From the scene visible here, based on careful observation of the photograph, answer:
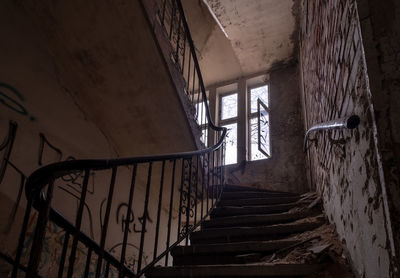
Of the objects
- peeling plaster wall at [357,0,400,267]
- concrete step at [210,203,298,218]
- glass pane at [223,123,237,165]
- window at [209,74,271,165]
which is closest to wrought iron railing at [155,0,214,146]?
glass pane at [223,123,237,165]

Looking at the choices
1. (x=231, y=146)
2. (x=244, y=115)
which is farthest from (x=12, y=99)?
(x=244, y=115)

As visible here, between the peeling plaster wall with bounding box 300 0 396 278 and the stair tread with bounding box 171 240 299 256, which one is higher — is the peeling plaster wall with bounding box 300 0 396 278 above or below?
above

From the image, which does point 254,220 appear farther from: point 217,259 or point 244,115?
point 244,115

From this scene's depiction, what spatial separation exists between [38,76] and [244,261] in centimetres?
254

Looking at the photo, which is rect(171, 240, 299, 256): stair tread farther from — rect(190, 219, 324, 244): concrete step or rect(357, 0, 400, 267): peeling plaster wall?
rect(357, 0, 400, 267): peeling plaster wall

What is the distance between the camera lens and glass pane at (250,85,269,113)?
709cm

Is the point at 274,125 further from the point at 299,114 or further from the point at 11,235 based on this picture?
the point at 11,235

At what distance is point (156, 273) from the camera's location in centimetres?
259

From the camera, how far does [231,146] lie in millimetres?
6824

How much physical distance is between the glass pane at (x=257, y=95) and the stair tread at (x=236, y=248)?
448 centimetres

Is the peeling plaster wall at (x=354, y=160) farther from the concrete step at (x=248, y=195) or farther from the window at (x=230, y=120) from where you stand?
the window at (x=230, y=120)

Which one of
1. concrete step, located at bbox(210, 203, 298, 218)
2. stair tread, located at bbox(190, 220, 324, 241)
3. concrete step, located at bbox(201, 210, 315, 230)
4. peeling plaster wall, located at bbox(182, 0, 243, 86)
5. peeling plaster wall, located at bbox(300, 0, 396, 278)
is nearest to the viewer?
peeling plaster wall, located at bbox(300, 0, 396, 278)

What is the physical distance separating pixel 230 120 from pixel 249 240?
4179mm

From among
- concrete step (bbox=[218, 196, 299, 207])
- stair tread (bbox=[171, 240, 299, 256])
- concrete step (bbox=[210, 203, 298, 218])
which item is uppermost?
concrete step (bbox=[218, 196, 299, 207])
